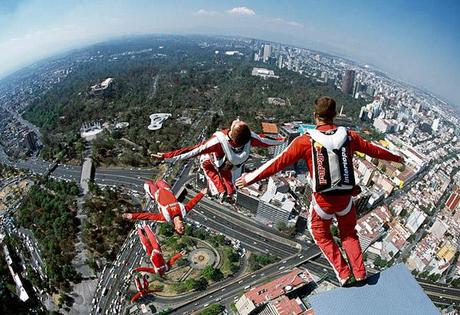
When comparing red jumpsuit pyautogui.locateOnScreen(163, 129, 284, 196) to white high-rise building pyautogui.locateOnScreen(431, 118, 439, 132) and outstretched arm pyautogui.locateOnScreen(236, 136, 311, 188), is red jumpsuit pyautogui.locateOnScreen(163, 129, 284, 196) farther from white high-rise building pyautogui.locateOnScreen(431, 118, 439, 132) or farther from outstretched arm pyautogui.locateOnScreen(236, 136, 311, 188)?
white high-rise building pyautogui.locateOnScreen(431, 118, 439, 132)

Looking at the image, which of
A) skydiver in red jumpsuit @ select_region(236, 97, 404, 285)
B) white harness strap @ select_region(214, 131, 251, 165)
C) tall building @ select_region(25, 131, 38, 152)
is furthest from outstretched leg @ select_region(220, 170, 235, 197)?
tall building @ select_region(25, 131, 38, 152)

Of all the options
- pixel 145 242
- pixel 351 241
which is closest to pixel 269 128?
pixel 145 242

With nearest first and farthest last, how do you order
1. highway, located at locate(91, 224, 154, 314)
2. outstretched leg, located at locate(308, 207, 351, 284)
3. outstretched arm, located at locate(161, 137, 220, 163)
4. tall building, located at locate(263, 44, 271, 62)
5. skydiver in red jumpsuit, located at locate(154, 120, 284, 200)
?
outstretched leg, located at locate(308, 207, 351, 284) < skydiver in red jumpsuit, located at locate(154, 120, 284, 200) < outstretched arm, located at locate(161, 137, 220, 163) < highway, located at locate(91, 224, 154, 314) < tall building, located at locate(263, 44, 271, 62)

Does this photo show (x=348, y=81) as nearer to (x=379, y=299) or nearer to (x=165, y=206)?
(x=379, y=299)

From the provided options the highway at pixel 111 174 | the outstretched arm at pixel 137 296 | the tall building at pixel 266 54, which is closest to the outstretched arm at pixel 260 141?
the outstretched arm at pixel 137 296

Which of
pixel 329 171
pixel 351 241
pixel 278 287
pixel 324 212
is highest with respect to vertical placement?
pixel 329 171

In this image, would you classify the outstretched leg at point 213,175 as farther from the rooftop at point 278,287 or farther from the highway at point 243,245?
the highway at point 243,245
